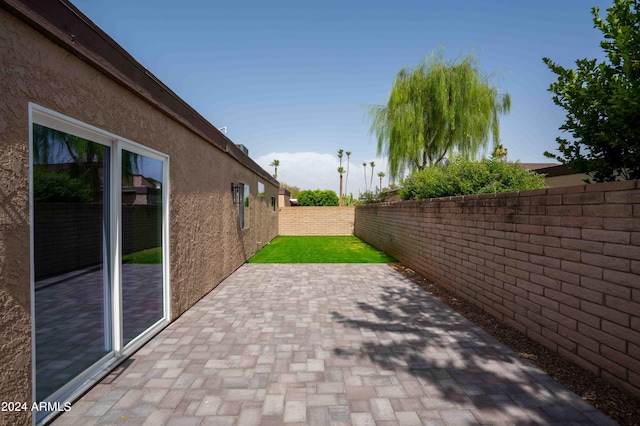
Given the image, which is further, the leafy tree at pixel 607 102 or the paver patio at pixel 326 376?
the leafy tree at pixel 607 102

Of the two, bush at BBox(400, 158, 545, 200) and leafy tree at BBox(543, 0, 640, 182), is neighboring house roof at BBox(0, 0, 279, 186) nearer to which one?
leafy tree at BBox(543, 0, 640, 182)

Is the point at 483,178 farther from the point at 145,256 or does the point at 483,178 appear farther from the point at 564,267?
the point at 145,256

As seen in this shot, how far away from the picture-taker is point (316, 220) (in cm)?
2020

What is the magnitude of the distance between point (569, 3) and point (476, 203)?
468cm

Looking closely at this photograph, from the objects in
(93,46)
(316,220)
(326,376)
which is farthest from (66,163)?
(316,220)

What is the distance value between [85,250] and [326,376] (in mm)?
2735

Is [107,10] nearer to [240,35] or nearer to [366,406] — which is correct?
[240,35]

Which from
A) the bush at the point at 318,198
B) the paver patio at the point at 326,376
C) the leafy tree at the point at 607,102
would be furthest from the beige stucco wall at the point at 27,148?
the bush at the point at 318,198

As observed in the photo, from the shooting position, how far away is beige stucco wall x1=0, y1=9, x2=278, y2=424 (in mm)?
1871

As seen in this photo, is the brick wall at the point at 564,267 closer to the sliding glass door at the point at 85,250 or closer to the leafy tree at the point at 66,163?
the sliding glass door at the point at 85,250

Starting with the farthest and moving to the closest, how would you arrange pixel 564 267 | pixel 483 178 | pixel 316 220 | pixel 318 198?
pixel 318 198 < pixel 316 220 < pixel 483 178 < pixel 564 267

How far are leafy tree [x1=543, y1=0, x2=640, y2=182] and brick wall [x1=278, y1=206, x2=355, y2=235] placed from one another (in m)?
16.8

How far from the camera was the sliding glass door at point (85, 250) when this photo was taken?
2357 millimetres

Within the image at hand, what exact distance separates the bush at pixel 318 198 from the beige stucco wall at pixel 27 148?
1091 inches
